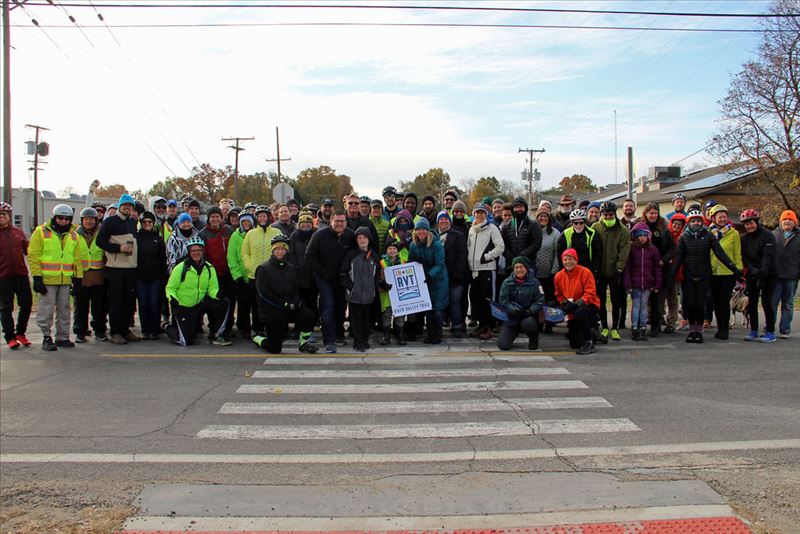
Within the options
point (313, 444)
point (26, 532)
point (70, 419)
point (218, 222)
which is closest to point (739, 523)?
point (313, 444)

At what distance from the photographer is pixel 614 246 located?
9688 mm

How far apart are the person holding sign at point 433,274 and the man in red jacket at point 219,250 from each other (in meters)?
3.35

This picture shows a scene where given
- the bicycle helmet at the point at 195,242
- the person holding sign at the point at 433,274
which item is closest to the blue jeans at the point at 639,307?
the person holding sign at the point at 433,274

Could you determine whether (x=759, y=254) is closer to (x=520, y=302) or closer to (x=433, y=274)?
(x=520, y=302)

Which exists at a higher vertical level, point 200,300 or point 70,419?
point 200,300

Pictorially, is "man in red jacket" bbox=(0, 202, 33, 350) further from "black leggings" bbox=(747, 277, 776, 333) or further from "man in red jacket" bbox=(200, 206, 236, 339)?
"black leggings" bbox=(747, 277, 776, 333)

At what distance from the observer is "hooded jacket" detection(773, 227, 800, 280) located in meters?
9.53

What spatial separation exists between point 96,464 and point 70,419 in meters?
1.42

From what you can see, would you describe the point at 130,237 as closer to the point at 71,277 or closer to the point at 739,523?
the point at 71,277

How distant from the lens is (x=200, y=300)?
948 centimetres

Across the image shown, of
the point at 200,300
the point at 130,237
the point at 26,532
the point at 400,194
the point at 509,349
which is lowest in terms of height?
the point at 26,532

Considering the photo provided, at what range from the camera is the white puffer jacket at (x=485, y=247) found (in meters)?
9.59

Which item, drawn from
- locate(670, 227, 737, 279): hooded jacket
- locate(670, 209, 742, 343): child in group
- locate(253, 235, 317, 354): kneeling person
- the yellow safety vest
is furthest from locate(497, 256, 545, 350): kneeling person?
the yellow safety vest

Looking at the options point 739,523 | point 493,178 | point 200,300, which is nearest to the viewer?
point 739,523
